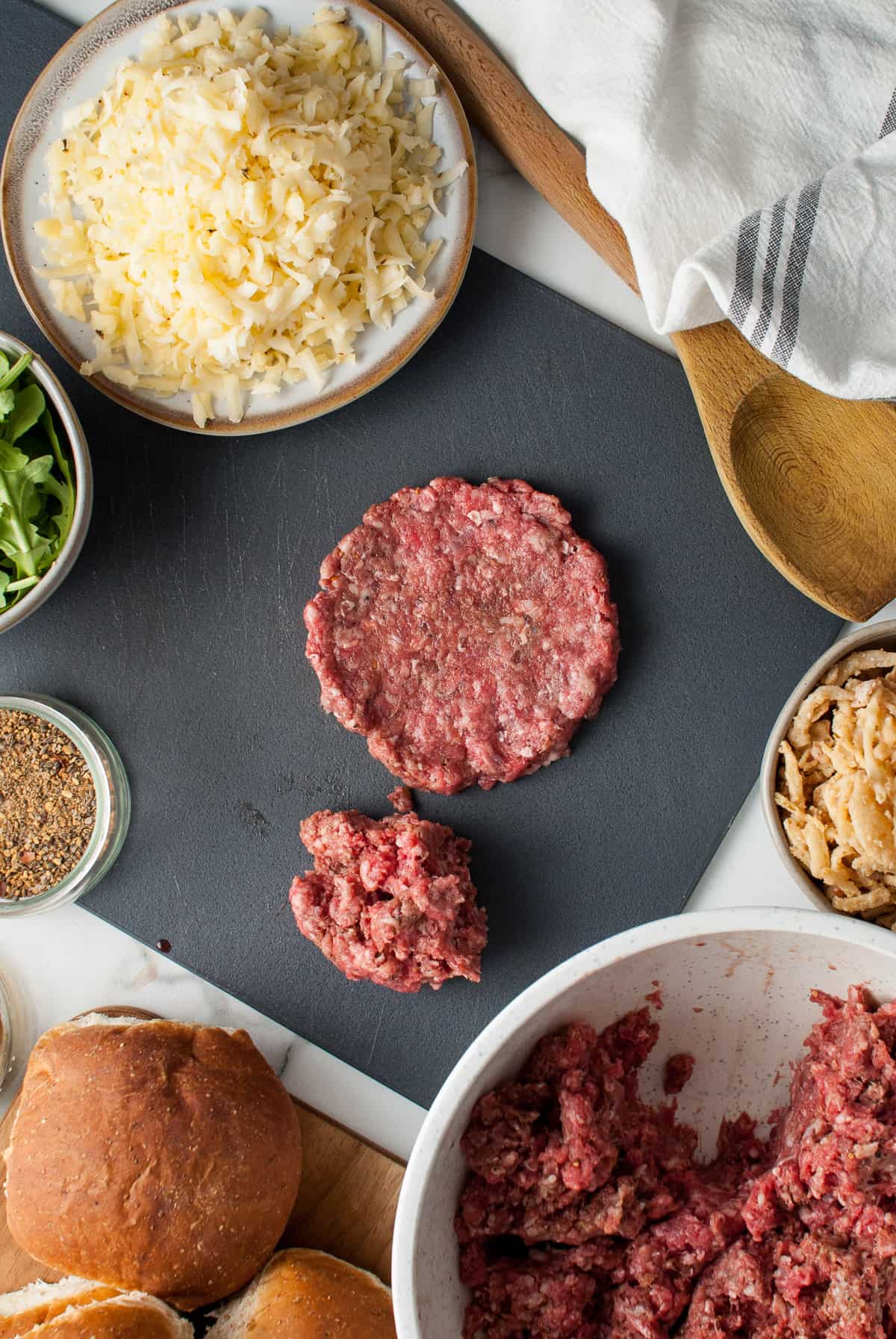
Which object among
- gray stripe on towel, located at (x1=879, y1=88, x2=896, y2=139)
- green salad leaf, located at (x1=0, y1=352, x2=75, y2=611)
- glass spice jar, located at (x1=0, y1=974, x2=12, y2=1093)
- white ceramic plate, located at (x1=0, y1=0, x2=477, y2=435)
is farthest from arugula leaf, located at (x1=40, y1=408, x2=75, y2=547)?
gray stripe on towel, located at (x1=879, y1=88, x2=896, y2=139)

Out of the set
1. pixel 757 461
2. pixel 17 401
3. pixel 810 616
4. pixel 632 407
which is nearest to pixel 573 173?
pixel 632 407

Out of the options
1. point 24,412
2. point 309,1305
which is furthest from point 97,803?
point 309,1305

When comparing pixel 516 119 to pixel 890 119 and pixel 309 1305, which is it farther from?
pixel 309 1305

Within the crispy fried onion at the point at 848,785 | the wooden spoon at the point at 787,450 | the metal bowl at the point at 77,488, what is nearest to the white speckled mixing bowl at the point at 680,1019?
the crispy fried onion at the point at 848,785

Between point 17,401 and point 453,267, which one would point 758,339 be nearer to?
point 453,267

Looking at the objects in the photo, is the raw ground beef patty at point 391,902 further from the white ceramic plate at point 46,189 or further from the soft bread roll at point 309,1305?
the white ceramic plate at point 46,189

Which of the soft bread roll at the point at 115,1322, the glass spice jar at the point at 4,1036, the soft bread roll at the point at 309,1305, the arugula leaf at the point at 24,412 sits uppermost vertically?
the arugula leaf at the point at 24,412

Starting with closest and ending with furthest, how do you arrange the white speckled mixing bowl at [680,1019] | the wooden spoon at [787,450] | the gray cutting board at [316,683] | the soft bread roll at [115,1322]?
the white speckled mixing bowl at [680,1019] < the soft bread roll at [115,1322] < the wooden spoon at [787,450] < the gray cutting board at [316,683]
